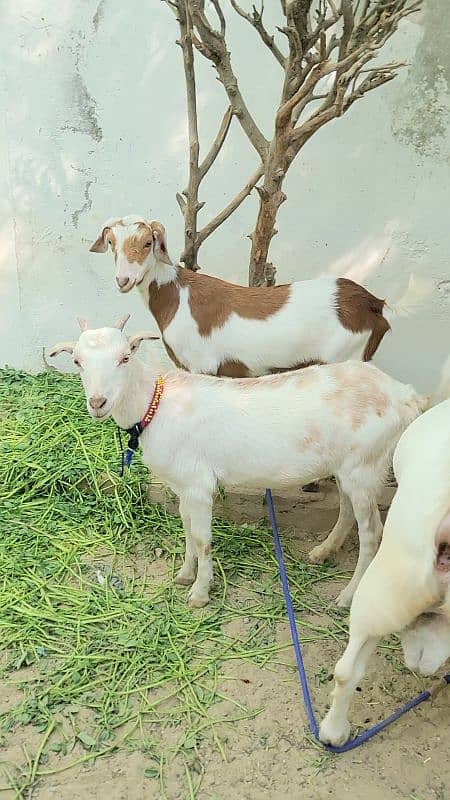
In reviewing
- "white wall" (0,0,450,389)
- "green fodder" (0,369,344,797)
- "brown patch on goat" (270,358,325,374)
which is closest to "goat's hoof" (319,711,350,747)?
"green fodder" (0,369,344,797)

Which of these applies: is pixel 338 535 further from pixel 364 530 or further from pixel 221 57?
pixel 221 57

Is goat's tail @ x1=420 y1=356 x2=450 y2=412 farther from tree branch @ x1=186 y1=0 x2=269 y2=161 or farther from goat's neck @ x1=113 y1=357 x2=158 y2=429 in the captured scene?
tree branch @ x1=186 y1=0 x2=269 y2=161

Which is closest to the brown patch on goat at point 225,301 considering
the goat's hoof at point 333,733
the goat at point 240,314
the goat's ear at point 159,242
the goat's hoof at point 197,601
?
the goat at point 240,314

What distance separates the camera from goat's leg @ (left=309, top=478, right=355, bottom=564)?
10.9ft

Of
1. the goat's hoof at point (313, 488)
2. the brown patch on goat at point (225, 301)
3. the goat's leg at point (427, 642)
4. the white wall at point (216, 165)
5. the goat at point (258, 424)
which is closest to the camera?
the goat's leg at point (427, 642)

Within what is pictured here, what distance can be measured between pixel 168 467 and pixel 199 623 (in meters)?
0.70

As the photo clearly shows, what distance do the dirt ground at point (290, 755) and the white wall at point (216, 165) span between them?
2.43 metres

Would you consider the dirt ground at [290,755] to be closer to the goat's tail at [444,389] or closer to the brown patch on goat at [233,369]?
the goat's tail at [444,389]

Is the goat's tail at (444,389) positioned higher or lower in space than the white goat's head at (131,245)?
lower

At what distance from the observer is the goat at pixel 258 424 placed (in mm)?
2848

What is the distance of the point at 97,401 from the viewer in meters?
2.71

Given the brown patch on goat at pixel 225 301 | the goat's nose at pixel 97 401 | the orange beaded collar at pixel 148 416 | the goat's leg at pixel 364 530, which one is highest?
the brown patch on goat at pixel 225 301

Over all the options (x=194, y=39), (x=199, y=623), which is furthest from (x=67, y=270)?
(x=199, y=623)

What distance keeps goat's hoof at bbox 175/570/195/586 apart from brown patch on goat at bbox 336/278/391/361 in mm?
1430
